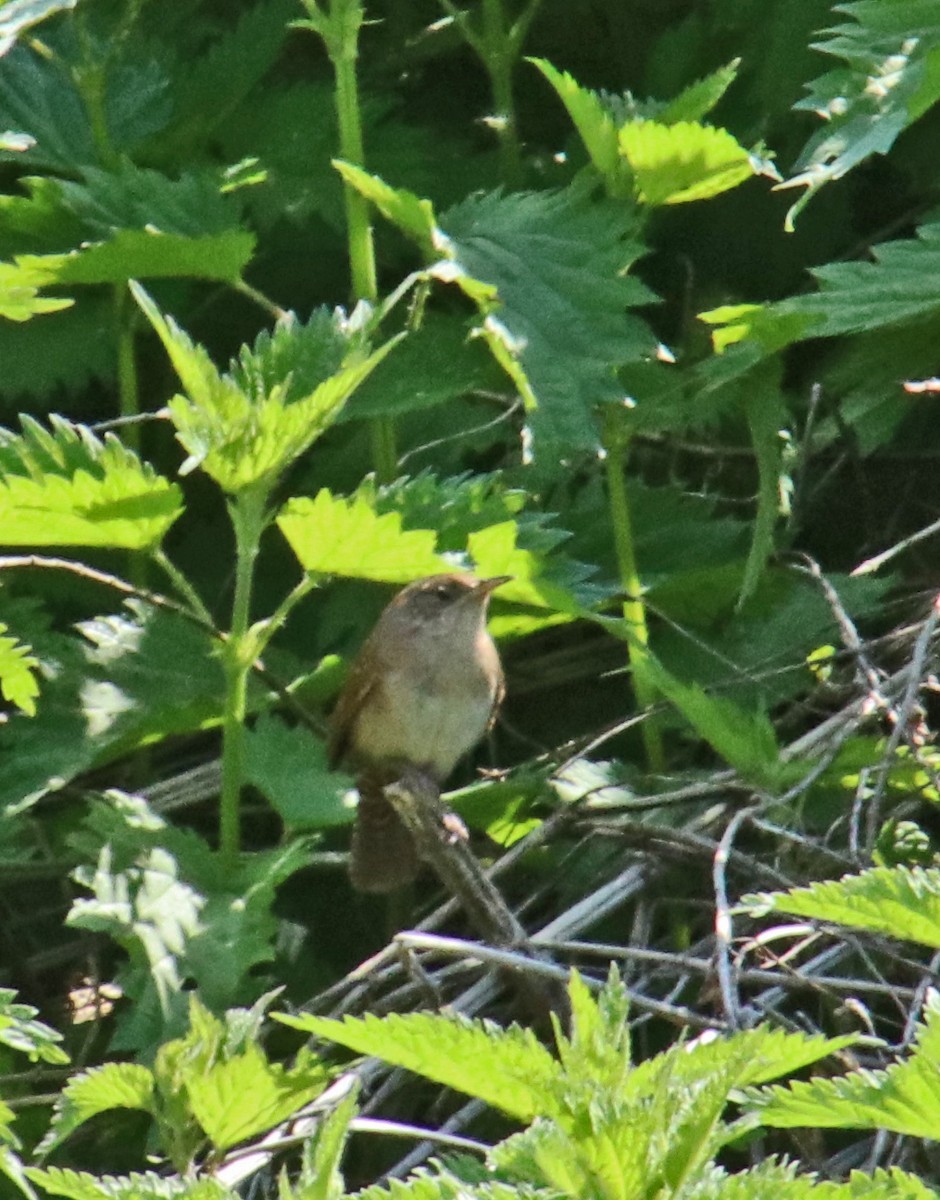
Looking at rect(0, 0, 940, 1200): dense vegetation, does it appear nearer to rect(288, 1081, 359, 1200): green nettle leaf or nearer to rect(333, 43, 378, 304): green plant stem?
rect(333, 43, 378, 304): green plant stem

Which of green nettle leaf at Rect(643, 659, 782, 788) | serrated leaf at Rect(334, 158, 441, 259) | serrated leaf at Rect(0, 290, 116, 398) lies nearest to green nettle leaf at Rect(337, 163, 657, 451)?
serrated leaf at Rect(334, 158, 441, 259)

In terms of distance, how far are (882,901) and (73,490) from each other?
1511mm

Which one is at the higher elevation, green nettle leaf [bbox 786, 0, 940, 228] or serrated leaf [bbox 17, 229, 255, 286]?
green nettle leaf [bbox 786, 0, 940, 228]

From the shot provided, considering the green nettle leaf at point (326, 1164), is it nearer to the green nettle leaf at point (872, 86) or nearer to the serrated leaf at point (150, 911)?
the serrated leaf at point (150, 911)

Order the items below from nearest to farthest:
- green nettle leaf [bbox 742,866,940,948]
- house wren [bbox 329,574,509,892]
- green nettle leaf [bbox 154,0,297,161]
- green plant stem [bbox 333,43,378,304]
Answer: green nettle leaf [bbox 742,866,940,948] → green plant stem [bbox 333,43,378,304] → green nettle leaf [bbox 154,0,297,161] → house wren [bbox 329,574,509,892]

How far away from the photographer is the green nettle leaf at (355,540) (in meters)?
3.02

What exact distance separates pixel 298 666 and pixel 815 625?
985 millimetres

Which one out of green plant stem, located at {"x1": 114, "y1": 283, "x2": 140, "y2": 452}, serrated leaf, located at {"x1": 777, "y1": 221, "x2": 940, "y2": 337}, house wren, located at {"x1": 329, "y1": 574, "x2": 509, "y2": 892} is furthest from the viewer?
house wren, located at {"x1": 329, "y1": 574, "x2": 509, "y2": 892}

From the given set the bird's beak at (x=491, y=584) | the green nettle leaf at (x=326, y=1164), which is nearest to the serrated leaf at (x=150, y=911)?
the bird's beak at (x=491, y=584)

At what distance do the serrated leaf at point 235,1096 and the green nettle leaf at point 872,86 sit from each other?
4.78 ft

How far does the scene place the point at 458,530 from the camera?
3203mm

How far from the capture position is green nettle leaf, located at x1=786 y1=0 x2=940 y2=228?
9.54 feet

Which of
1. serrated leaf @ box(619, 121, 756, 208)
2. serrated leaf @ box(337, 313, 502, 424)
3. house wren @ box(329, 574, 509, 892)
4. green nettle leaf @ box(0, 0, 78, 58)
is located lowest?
house wren @ box(329, 574, 509, 892)

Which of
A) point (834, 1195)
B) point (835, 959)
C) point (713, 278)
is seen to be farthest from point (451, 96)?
point (834, 1195)
